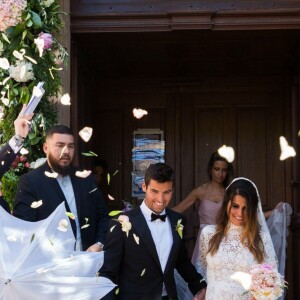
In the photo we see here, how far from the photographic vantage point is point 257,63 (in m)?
8.55

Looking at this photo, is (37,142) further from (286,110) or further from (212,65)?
(286,110)

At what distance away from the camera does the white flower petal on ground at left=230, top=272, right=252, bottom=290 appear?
4.59m

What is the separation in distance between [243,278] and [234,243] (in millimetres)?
331

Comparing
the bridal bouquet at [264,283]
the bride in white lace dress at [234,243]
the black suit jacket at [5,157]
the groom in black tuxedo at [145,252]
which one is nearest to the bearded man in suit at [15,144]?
the black suit jacket at [5,157]

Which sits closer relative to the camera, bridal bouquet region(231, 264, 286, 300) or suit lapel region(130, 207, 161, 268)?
bridal bouquet region(231, 264, 286, 300)

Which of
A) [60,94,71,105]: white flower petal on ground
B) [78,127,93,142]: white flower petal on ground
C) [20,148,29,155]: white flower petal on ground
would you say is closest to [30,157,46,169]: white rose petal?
[20,148,29,155]: white flower petal on ground

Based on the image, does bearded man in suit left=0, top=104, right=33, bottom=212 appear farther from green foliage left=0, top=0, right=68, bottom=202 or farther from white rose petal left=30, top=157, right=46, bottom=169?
green foliage left=0, top=0, right=68, bottom=202

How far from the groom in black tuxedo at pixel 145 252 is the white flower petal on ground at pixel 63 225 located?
0.29 meters

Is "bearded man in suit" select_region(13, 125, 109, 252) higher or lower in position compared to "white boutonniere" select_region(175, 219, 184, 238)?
higher

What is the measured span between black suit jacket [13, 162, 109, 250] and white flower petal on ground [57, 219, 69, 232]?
1.35ft

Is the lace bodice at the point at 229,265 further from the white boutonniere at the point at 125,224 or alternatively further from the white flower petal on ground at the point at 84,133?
the white flower petal on ground at the point at 84,133

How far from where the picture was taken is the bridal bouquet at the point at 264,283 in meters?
4.44

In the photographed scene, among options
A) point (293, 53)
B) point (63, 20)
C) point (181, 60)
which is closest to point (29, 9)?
point (63, 20)

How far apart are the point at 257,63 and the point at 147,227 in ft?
13.5
